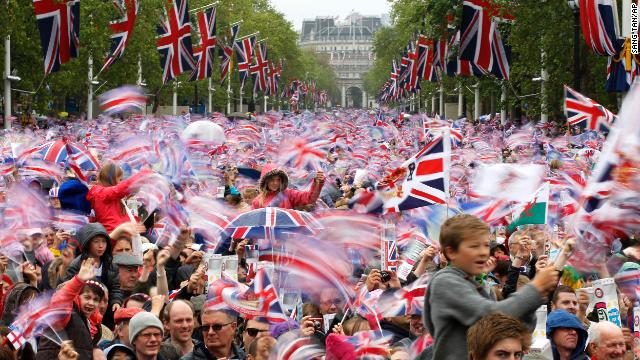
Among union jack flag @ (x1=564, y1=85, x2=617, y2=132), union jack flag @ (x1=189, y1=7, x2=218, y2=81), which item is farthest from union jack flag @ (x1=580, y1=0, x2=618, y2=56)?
union jack flag @ (x1=189, y1=7, x2=218, y2=81)

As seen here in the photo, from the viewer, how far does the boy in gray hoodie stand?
4.73 m

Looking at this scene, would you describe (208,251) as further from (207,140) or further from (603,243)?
(207,140)

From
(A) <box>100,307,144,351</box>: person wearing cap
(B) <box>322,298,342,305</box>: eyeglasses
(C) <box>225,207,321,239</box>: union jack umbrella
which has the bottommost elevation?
(A) <box>100,307,144,351</box>: person wearing cap

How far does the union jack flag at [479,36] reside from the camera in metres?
29.9

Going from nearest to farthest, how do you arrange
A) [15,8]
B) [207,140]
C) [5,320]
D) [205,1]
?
[5,320] → [207,140] → [15,8] → [205,1]

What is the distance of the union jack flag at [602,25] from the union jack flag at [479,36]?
5.55 metres

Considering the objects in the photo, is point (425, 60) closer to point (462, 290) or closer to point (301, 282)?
point (301, 282)

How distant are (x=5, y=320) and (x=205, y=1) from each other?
2631 inches

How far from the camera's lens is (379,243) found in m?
9.42

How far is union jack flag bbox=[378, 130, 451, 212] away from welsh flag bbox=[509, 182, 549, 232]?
1.74 ft

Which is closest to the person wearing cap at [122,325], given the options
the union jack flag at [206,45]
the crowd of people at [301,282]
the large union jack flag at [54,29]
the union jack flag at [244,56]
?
the crowd of people at [301,282]

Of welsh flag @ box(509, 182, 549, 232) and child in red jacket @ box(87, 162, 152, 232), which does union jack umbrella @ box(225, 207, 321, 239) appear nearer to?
child in red jacket @ box(87, 162, 152, 232)

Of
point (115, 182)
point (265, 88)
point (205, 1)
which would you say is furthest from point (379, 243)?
point (205, 1)

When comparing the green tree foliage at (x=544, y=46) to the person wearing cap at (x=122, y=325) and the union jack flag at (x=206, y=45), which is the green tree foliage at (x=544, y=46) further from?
the person wearing cap at (x=122, y=325)
